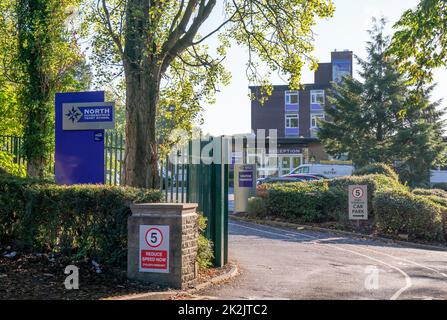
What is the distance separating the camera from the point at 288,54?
13195 mm

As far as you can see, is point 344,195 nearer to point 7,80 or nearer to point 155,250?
point 7,80

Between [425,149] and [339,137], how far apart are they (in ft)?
21.5

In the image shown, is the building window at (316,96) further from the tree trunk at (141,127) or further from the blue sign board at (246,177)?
the tree trunk at (141,127)

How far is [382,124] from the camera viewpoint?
42.4 m

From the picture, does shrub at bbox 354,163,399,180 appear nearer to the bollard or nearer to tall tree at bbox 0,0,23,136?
tall tree at bbox 0,0,23,136

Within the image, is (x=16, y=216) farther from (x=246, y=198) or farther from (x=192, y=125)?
(x=246, y=198)

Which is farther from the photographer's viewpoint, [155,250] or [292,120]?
[292,120]

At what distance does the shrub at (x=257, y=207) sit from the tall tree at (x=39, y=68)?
362 inches

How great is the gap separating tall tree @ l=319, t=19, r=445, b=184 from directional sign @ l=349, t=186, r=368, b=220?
2177cm

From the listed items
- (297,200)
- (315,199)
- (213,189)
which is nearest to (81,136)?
(213,189)

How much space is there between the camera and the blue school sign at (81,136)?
11.7 m

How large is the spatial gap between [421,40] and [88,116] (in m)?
8.17
